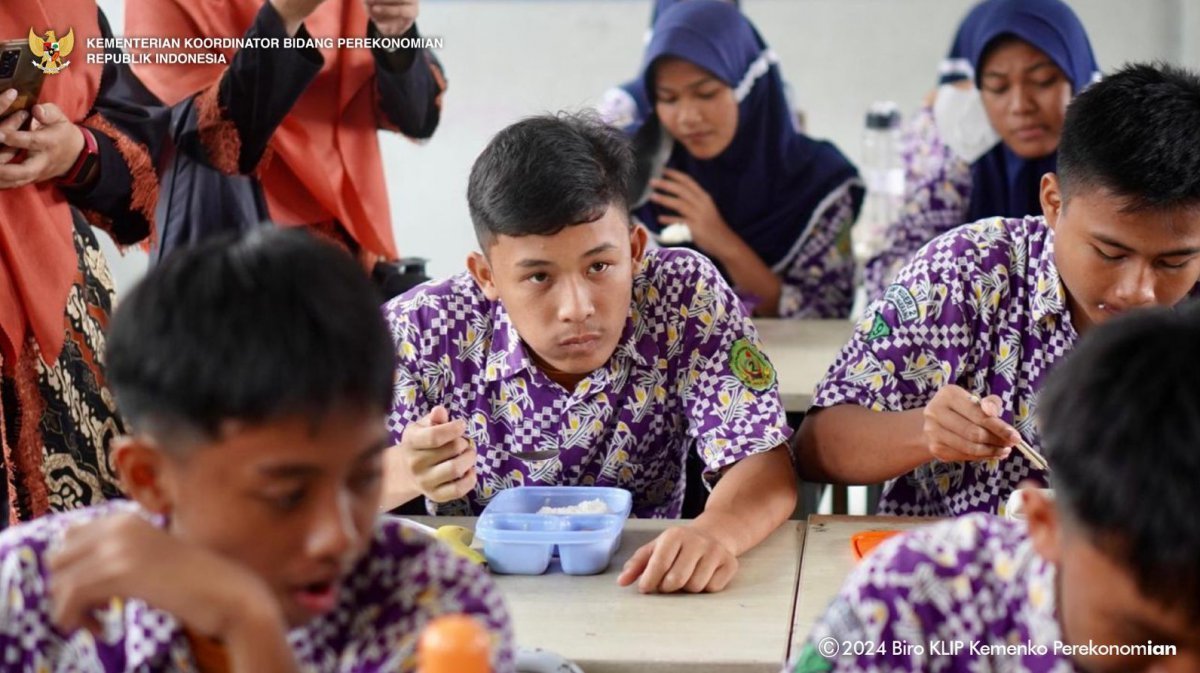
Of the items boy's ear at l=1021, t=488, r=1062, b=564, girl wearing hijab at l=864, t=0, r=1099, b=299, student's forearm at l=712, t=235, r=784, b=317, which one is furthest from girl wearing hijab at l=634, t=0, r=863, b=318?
boy's ear at l=1021, t=488, r=1062, b=564

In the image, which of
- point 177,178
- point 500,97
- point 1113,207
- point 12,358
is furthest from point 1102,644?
point 500,97

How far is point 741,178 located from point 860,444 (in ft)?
5.62

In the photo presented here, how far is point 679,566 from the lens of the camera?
1.55m

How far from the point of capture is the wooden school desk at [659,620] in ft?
4.46

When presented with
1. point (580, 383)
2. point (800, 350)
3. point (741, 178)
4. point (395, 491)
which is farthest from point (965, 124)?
point (395, 491)

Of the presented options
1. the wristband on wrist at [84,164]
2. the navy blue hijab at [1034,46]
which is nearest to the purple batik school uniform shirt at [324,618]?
the wristband on wrist at [84,164]

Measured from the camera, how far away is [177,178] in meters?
2.63

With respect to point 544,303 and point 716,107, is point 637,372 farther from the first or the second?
point 716,107

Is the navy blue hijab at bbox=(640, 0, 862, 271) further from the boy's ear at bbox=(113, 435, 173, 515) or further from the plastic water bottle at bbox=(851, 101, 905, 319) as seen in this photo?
the boy's ear at bbox=(113, 435, 173, 515)

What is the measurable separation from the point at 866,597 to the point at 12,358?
144cm

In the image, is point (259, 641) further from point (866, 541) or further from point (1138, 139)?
point (1138, 139)

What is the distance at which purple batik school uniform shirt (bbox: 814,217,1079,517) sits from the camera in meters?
1.95

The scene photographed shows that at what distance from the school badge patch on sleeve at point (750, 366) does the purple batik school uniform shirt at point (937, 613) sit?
0.93 metres

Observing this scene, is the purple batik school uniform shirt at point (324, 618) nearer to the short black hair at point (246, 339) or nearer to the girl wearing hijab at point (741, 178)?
the short black hair at point (246, 339)
